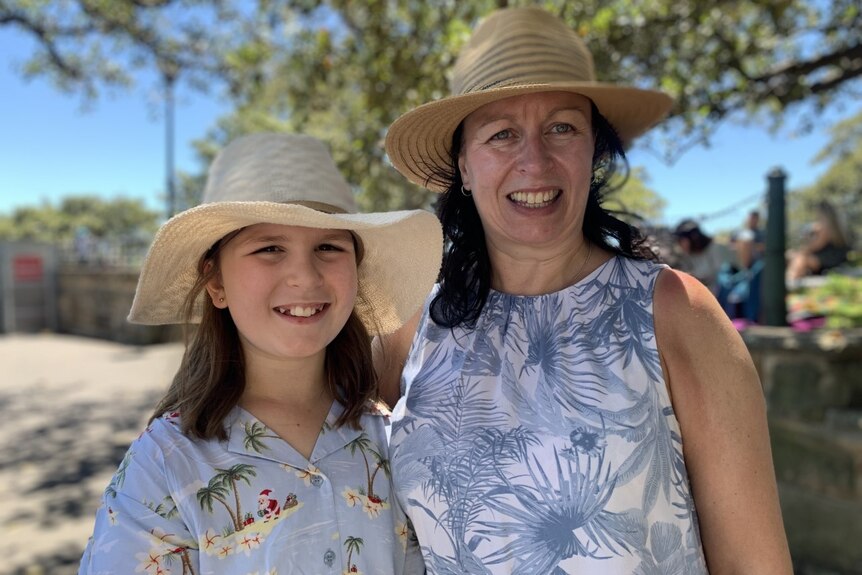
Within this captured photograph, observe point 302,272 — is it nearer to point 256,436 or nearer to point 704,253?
point 256,436

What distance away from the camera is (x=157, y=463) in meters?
1.31


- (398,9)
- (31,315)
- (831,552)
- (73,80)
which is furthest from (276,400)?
(31,315)

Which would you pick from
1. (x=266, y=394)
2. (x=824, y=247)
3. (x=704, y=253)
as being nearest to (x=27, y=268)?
(x=704, y=253)

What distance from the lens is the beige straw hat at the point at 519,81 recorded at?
157 centimetres

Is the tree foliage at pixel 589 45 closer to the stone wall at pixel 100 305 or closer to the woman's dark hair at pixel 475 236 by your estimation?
the woman's dark hair at pixel 475 236

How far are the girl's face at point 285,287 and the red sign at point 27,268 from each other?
69.2 ft

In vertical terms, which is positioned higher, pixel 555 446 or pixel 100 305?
pixel 555 446

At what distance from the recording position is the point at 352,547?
4.60ft

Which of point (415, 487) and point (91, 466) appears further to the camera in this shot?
point (91, 466)

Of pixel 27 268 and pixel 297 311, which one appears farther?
pixel 27 268

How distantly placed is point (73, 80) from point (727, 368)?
877 cm

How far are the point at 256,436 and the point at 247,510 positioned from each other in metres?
0.17

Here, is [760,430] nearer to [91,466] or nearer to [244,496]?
[244,496]

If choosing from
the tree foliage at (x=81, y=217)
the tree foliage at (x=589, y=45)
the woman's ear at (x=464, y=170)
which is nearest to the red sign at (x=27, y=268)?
the tree foliage at (x=589, y=45)
